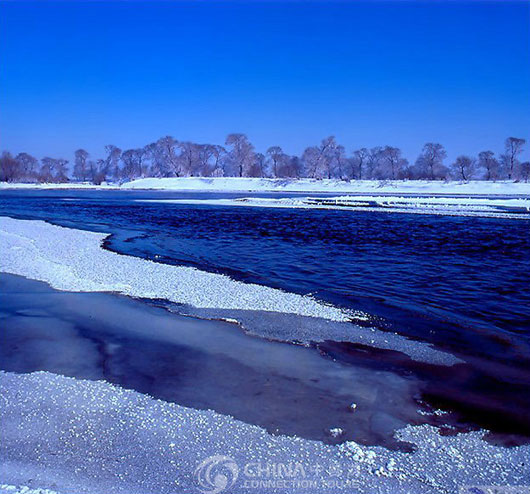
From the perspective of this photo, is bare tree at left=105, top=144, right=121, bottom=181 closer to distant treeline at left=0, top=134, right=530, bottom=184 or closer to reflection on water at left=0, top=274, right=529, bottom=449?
distant treeline at left=0, top=134, right=530, bottom=184

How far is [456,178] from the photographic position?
9650cm

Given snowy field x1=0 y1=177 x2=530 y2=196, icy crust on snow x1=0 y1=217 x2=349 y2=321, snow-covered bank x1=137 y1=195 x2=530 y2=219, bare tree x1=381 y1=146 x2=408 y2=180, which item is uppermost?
bare tree x1=381 y1=146 x2=408 y2=180

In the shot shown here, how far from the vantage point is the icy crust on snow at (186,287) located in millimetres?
6012

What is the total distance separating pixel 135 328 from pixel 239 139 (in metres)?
101

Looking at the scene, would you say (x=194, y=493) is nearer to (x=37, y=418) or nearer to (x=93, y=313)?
(x=37, y=418)

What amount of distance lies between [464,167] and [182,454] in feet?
331

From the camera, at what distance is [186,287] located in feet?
27.4

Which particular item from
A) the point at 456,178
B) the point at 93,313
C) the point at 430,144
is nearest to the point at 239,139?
the point at 430,144

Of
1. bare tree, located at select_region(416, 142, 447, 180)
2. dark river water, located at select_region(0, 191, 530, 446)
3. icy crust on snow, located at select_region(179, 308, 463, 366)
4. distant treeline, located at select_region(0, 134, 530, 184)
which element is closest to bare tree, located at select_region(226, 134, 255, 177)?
distant treeline, located at select_region(0, 134, 530, 184)

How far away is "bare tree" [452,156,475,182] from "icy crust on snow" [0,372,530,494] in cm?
9756

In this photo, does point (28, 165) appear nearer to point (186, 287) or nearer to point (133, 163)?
point (133, 163)

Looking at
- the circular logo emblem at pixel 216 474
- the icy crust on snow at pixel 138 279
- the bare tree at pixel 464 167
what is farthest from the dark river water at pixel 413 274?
the bare tree at pixel 464 167

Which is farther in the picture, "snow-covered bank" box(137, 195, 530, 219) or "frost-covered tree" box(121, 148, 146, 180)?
"frost-covered tree" box(121, 148, 146, 180)

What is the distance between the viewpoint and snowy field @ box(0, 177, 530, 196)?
208ft
